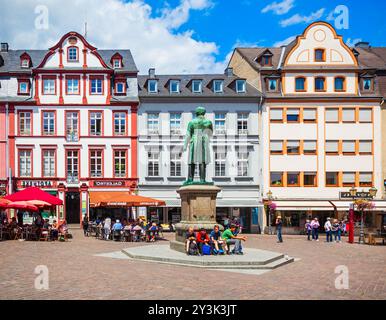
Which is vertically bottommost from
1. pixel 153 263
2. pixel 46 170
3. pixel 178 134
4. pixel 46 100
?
pixel 153 263

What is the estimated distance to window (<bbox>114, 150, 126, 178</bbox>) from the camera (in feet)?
140

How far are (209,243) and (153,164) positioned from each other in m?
24.3

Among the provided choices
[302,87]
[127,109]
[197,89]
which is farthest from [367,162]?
[127,109]

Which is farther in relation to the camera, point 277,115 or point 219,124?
point 219,124

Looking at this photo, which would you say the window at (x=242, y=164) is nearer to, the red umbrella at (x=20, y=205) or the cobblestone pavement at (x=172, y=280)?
the red umbrella at (x=20, y=205)

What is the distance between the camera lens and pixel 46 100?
42.7 meters

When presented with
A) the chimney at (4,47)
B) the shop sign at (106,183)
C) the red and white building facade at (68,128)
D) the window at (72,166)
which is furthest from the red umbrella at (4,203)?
the chimney at (4,47)

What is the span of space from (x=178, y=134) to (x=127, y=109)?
435cm

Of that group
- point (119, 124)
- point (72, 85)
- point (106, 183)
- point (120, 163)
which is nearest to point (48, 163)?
point (106, 183)

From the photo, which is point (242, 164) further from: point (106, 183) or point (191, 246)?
point (191, 246)

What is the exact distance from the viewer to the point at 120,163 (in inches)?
1689

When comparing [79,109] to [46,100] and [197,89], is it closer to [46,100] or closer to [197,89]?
[46,100]
